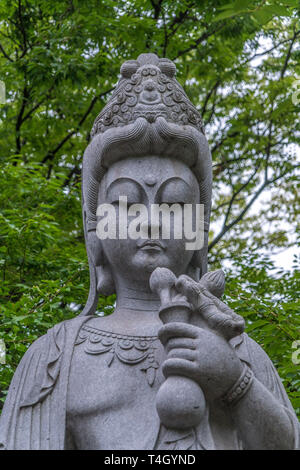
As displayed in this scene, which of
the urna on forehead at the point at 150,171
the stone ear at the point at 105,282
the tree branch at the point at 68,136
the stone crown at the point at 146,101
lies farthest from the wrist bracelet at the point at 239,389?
the tree branch at the point at 68,136

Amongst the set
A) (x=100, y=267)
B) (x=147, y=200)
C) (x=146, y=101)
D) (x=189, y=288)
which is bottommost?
(x=189, y=288)

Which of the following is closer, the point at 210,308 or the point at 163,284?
the point at 210,308

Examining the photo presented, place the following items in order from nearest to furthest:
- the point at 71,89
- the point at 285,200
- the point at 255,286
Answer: the point at 255,286
the point at 71,89
the point at 285,200

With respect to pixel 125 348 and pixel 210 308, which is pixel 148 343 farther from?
pixel 210 308

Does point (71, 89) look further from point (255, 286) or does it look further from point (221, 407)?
point (221, 407)

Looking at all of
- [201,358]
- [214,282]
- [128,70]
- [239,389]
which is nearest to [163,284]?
[214,282]

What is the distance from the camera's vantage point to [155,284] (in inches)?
191

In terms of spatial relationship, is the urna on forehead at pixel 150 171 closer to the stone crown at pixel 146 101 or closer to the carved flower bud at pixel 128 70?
the stone crown at pixel 146 101

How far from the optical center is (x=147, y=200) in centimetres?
561

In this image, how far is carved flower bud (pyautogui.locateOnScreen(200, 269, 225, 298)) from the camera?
4.89m

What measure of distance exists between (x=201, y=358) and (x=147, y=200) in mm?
1459

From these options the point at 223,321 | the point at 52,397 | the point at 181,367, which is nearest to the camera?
the point at 181,367
